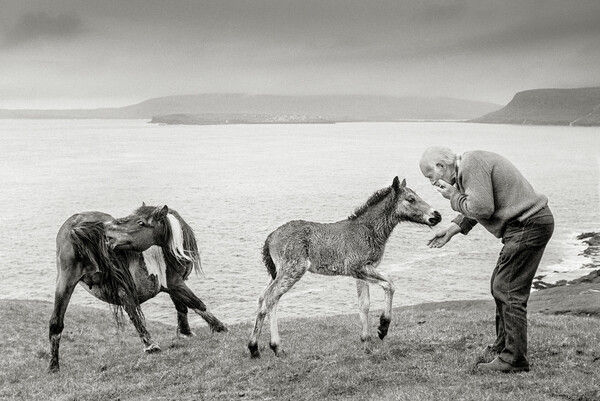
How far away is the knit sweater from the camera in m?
8.00

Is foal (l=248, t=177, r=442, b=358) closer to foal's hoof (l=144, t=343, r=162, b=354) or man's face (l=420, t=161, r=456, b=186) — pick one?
man's face (l=420, t=161, r=456, b=186)

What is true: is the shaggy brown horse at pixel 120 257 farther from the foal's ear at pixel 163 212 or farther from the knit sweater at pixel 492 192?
the knit sweater at pixel 492 192

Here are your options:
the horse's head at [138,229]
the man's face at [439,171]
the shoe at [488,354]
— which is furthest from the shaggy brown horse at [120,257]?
the shoe at [488,354]

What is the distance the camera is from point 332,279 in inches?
1224

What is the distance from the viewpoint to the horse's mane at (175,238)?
11734 mm

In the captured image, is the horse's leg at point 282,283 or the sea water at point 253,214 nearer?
the horse's leg at point 282,283

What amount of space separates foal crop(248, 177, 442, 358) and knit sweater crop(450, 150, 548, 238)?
2080 mm

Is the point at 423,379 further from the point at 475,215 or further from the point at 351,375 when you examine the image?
the point at 475,215

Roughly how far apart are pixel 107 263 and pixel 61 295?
0.99 m

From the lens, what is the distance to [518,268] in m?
8.20

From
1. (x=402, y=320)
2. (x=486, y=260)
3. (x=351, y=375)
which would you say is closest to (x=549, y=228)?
(x=351, y=375)

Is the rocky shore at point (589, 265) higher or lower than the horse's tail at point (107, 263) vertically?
lower

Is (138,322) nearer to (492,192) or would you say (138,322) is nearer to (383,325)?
(383,325)

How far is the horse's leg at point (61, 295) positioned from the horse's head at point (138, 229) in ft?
2.76
